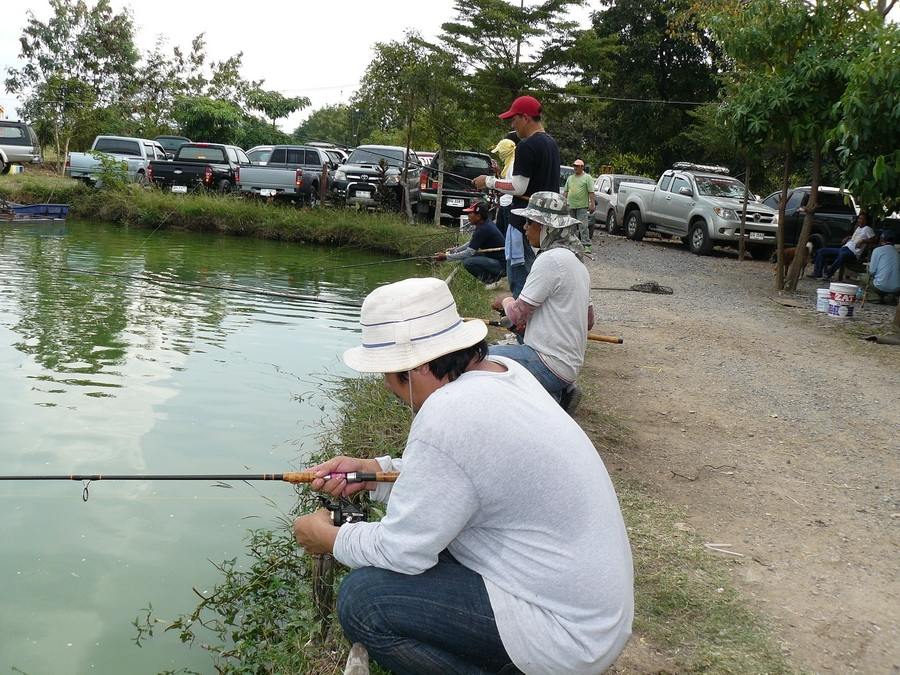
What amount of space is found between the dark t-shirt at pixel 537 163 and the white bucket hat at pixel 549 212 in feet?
5.78

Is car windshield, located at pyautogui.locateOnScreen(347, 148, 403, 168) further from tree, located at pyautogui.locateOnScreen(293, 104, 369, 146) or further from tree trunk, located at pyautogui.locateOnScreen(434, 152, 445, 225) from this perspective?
tree, located at pyautogui.locateOnScreen(293, 104, 369, 146)

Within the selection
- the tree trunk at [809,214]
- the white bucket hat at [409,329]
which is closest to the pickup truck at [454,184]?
the tree trunk at [809,214]

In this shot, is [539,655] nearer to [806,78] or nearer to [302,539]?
[302,539]

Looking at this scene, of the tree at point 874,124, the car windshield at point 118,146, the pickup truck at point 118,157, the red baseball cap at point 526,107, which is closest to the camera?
the red baseball cap at point 526,107

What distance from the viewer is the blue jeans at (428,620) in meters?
2.61

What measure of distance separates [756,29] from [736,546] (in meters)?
10.2

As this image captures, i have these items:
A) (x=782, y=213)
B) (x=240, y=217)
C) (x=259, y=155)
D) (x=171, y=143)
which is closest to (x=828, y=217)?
(x=782, y=213)

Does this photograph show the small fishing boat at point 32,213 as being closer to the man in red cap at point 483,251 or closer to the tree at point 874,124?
the man in red cap at point 483,251

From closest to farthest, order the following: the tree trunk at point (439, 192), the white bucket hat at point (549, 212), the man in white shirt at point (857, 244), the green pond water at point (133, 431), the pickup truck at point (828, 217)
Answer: the green pond water at point (133, 431) → the white bucket hat at point (549, 212) → the man in white shirt at point (857, 244) → the pickup truck at point (828, 217) → the tree trunk at point (439, 192)

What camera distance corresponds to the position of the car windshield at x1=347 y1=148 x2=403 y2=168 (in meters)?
22.4

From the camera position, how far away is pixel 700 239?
2025 cm

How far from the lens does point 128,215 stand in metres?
21.2

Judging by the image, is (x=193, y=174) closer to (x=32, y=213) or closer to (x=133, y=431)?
(x=32, y=213)

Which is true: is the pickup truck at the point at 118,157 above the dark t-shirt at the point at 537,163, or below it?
below
